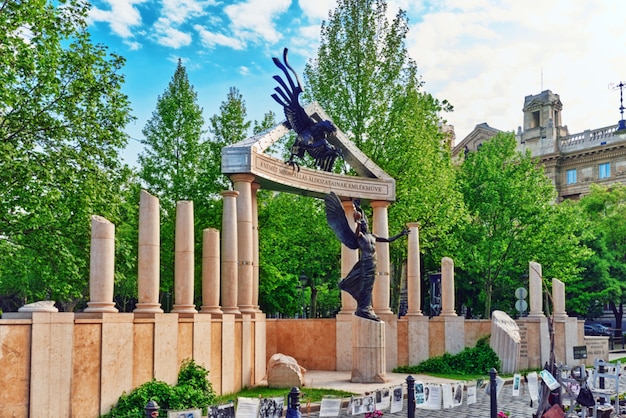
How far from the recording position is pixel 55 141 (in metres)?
20.4

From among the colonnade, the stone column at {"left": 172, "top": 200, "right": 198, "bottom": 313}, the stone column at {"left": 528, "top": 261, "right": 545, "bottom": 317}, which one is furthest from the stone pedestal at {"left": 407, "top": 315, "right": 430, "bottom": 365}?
the stone column at {"left": 172, "top": 200, "right": 198, "bottom": 313}

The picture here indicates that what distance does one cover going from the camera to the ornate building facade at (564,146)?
60906 millimetres

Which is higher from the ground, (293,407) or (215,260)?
(215,260)

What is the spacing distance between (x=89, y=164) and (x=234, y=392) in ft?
26.5

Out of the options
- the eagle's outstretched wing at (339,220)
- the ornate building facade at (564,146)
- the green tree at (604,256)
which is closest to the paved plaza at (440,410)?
the eagle's outstretched wing at (339,220)

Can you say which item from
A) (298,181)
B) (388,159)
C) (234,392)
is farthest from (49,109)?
(388,159)

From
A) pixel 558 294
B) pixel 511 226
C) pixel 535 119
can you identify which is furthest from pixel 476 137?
pixel 558 294

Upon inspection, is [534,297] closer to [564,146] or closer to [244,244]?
[244,244]

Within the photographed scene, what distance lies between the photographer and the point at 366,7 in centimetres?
3070

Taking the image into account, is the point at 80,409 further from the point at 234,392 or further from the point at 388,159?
the point at 388,159

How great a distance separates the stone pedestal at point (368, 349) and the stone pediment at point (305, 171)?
207 inches

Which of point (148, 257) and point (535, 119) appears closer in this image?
point (148, 257)

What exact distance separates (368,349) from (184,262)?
6397 millimetres

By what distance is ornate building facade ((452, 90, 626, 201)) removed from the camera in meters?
60.9
